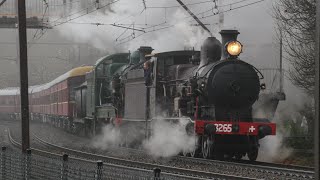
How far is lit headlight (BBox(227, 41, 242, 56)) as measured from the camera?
14.3 m

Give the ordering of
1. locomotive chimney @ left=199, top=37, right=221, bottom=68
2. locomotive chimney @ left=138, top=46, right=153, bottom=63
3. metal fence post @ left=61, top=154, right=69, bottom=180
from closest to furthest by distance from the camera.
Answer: metal fence post @ left=61, top=154, right=69, bottom=180, locomotive chimney @ left=199, top=37, right=221, bottom=68, locomotive chimney @ left=138, top=46, right=153, bottom=63

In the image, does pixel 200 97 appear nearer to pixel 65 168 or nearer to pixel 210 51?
pixel 210 51

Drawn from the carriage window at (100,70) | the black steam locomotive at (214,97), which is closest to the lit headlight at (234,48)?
the black steam locomotive at (214,97)

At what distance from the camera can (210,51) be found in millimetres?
14875

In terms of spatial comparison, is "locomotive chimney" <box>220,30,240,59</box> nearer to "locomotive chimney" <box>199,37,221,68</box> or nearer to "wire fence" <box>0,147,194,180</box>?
"locomotive chimney" <box>199,37,221,68</box>

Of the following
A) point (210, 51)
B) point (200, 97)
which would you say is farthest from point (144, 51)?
point (200, 97)

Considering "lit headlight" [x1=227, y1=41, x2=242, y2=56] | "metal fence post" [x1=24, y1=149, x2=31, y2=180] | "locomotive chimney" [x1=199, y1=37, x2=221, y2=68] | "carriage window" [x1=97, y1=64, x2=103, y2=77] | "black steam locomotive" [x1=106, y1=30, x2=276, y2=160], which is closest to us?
"metal fence post" [x1=24, y1=149, x2=31, y2=180]

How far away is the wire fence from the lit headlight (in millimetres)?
6300

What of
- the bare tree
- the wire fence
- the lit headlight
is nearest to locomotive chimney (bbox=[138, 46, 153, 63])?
the bare tree

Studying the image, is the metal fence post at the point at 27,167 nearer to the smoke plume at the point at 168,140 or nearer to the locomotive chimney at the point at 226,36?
the smoke plume at the point at 168,140

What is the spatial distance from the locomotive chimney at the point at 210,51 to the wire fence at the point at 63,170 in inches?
236

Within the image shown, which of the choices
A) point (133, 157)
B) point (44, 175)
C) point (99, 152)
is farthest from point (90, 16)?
point (44, 175)

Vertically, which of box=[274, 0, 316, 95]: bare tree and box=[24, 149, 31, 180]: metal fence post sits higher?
box=[274, 0, 316, 95]: bare tree

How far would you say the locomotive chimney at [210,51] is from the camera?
1476 cm
